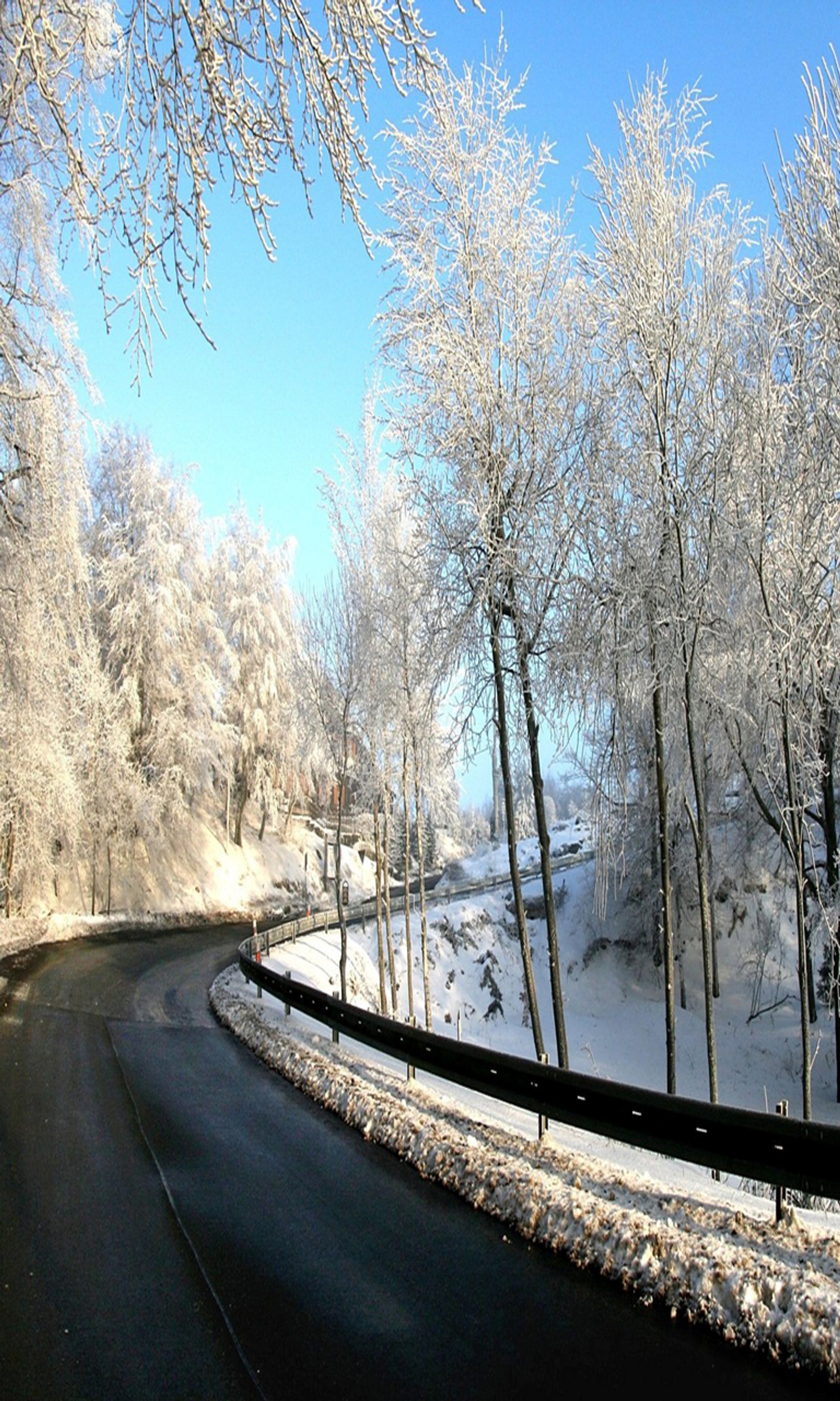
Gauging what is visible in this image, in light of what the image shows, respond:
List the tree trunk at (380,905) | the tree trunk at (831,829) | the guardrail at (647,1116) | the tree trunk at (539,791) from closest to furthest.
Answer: the guardrail at (647,1116) → the tree trunk at (539,791) → the tree trunk at (831,829) → the tree trunk at (380,905)

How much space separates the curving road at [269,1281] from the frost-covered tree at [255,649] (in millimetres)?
30657

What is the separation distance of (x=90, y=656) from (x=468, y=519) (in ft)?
47.8

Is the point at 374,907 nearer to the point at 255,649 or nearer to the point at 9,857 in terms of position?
the point at 255,649

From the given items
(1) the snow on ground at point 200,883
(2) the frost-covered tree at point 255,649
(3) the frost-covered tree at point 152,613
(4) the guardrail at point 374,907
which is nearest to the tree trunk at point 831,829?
(4) the guardrail at point 374,907

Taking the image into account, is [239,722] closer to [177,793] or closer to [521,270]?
[177,793]

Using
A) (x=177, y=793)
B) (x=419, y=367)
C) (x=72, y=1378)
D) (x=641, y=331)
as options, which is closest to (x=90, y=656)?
(x=177, y=793)

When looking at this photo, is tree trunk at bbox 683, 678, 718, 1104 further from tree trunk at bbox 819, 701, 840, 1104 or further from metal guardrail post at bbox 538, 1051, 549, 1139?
metal guardrail post at bbox 538, 1051, 549, 1139

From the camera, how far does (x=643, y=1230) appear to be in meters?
5.35

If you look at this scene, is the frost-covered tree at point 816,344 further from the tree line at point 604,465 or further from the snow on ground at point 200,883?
the snow on ground at point 200,883

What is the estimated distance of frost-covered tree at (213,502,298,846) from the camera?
130 ft

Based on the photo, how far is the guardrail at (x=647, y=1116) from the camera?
5.30 metres

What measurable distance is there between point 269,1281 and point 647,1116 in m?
2.96

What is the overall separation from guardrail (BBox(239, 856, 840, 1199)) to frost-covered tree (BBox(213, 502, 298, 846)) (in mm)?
29860

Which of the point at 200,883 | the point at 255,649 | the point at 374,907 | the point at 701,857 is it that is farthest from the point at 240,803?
the point at 701,857
